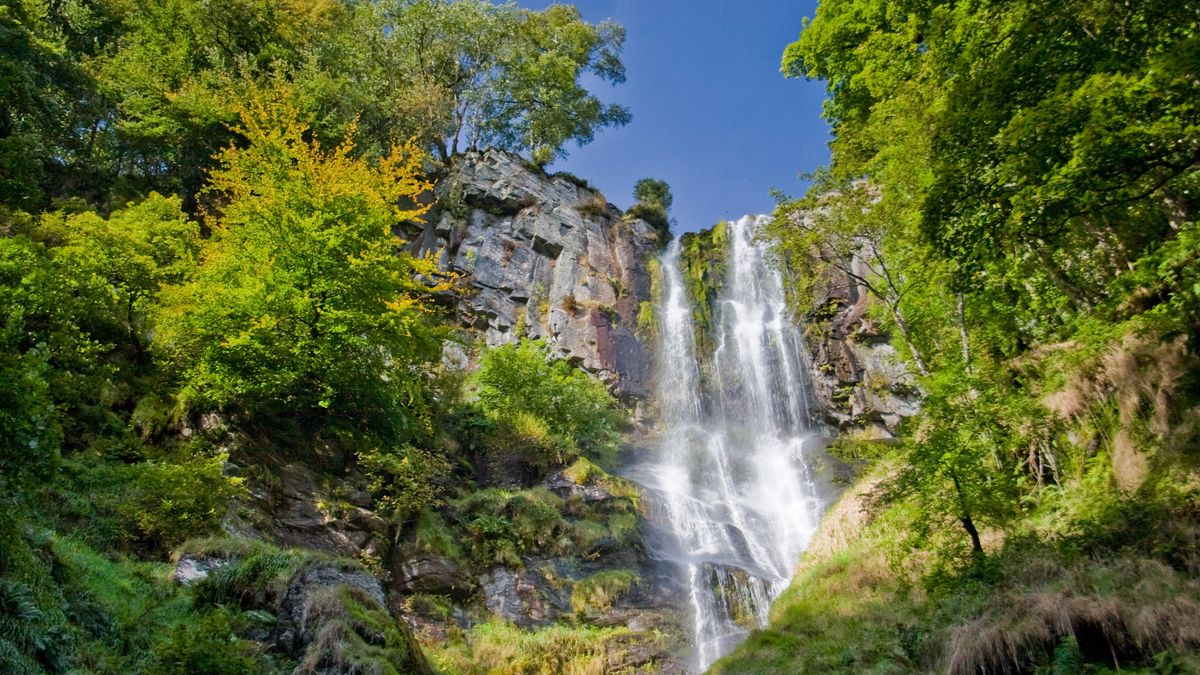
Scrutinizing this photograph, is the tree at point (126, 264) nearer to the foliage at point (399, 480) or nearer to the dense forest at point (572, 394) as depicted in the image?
the dense forest at point (572, 394)

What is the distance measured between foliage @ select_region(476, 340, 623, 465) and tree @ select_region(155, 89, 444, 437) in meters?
5.09

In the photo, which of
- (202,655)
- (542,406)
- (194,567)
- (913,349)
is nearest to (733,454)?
(542,406)

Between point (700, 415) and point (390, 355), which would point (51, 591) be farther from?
point (700, 415)

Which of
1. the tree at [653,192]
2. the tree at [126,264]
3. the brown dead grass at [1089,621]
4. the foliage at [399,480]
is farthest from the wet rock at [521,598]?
the tree at [653,192]

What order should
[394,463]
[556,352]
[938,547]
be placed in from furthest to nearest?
1. [556,352]
2. [394,463]
3. [938,547]

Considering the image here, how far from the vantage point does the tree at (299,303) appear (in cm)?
1115

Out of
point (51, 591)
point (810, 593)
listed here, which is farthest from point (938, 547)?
point (51, 591)

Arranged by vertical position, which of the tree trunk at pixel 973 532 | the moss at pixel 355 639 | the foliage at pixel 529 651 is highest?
the tree trunk at pixel 973 532

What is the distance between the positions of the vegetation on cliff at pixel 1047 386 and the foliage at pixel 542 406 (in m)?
8.30

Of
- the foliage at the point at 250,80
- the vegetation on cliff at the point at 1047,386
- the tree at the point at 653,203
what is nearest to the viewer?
the vegetation on cliff at the point at 1047,386

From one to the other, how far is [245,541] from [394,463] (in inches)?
212

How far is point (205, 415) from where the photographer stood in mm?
10945

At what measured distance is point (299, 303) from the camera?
11.2 metres

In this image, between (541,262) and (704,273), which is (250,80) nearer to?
(541,262)
